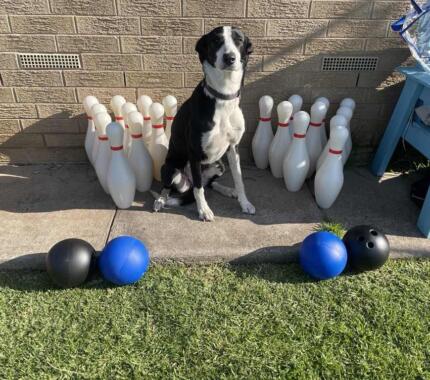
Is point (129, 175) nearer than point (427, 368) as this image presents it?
No

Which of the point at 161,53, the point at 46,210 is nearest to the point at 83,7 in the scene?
the point at 161,53

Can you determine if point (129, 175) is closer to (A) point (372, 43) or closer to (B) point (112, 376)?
(B) point (112, 376)

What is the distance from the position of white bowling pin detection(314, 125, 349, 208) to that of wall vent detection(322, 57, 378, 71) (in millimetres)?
711

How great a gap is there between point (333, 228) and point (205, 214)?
92 centimetres

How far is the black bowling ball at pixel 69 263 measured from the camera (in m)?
2.26

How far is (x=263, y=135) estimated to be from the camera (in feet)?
11.5

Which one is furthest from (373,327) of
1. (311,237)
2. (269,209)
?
(269,209)

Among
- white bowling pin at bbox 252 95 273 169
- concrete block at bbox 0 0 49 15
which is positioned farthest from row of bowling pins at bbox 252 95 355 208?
concrete block at bbox 0 0 49 15

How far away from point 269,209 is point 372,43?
1668 millimetres

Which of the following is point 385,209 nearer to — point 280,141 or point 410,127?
point 410,127

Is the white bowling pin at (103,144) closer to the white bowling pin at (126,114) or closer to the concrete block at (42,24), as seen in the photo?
the white bowling pin at (126,114)

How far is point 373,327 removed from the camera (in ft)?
7.16

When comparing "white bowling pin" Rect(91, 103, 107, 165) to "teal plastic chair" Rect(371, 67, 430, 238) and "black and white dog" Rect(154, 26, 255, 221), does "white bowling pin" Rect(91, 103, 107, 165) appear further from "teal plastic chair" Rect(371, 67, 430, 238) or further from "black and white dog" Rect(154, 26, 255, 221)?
"teal plastic chair" Rect(371, 67, 430, 238)

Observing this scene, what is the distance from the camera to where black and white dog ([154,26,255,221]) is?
7.93 ft
